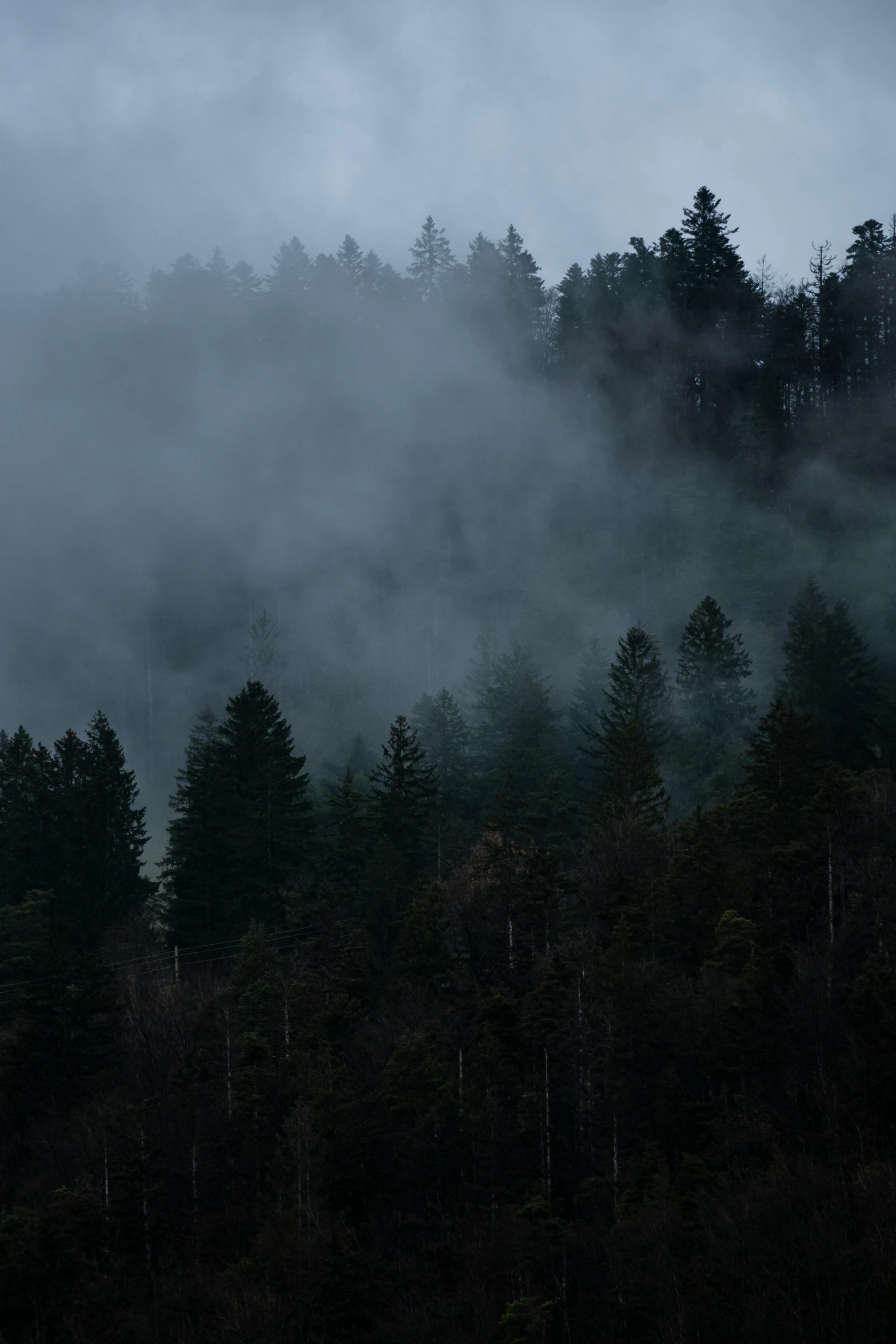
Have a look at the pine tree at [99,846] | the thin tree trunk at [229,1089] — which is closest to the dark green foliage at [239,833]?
the pine tree at [99,846]

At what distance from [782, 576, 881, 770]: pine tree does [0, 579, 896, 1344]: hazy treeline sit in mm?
251

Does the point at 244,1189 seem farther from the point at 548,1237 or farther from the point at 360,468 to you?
the point at 360,468

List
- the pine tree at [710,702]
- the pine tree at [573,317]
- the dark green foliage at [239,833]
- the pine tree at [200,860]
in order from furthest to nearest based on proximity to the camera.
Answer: the pine tree at [573,317] → the pine tree at [710,702] → the pine tree at [200,860] → the dark green foliage at [239,833]

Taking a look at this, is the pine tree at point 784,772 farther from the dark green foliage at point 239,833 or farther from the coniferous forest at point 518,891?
the dark green foliage at point 239,833

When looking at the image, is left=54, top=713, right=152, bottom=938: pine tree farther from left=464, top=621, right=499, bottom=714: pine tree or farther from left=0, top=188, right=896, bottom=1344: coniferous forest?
left=464, top=621, right=499, bottom=714: pine tree

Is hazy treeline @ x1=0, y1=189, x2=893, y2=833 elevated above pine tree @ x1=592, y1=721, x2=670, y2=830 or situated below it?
above

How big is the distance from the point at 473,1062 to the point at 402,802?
1721 cm

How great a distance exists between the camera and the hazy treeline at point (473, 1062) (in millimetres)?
33625

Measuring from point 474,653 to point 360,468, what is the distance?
32143 mm

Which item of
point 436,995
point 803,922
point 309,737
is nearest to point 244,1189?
point 436,995

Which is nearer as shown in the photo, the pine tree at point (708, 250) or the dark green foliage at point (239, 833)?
the dark green foliage at point (239, 833)

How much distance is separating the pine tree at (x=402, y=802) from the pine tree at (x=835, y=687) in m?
20.8

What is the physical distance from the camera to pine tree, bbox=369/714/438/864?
5778 centimetres

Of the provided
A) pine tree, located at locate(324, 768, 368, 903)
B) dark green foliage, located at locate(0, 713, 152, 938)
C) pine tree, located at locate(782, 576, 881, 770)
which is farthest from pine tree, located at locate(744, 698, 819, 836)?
dark green foliage, located at locate(0, 713, 152, 938)
